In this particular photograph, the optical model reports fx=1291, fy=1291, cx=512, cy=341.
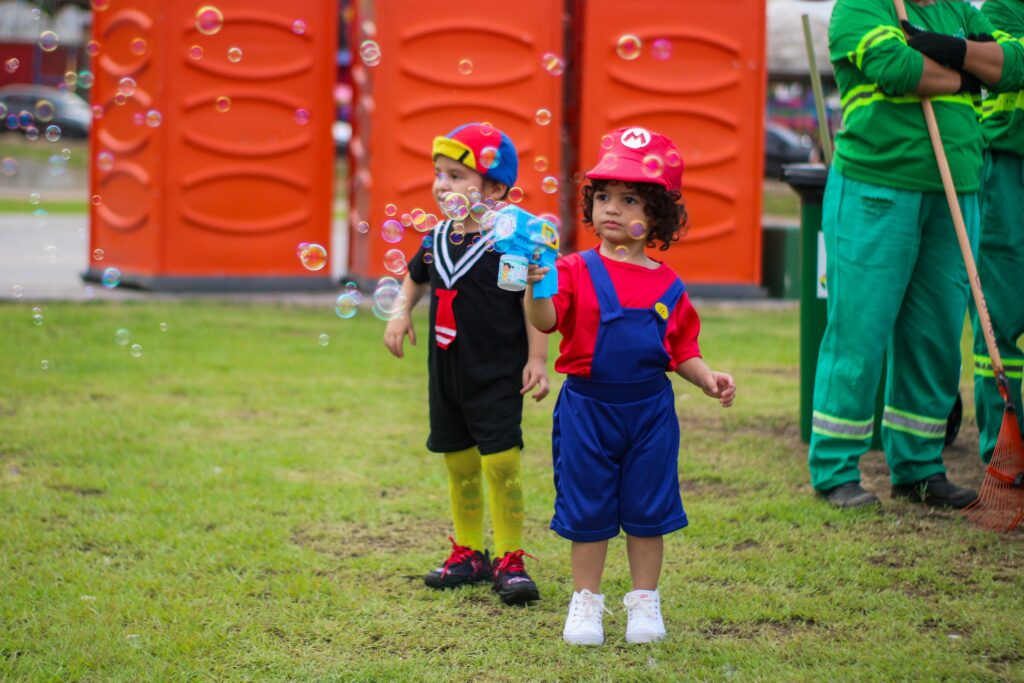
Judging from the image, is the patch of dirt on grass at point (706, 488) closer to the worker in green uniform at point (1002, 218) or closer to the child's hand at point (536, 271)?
the worker in green uniform at point (1002, 218)

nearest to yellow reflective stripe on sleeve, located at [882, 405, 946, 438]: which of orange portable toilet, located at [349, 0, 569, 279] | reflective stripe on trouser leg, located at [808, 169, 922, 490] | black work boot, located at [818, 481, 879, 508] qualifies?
reflective stripe on trouser leg, located at [808, 169, 922, 490]

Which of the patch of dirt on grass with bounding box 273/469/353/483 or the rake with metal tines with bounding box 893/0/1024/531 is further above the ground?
the rake with metal tines with bounding box 893/0/1024/531

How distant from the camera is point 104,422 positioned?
580cm

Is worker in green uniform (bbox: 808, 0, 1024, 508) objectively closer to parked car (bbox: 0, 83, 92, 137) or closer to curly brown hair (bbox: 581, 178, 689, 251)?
curly brown hair (bbox: 581, 178, 689, 251)

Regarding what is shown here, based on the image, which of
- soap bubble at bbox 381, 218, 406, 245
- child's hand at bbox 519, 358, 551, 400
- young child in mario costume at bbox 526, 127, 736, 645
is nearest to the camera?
young child in mario costume at bbox 526, 127, 736, 645

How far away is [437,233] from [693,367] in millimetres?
884

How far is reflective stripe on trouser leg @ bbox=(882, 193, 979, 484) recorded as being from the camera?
4.47 m

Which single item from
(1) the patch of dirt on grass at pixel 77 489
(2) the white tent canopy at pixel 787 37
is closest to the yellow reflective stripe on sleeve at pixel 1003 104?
(1) the patch of dirt on grass at pixel 77 489

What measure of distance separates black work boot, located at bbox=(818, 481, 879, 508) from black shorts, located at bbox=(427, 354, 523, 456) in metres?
1.42

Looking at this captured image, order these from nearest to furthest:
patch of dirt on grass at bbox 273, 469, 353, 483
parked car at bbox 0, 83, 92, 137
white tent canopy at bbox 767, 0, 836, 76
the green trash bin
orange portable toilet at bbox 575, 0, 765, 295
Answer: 1. patch of dirt on grass at bbox 273, 469, 353, 483
2. the green trash bin
3. orange portable toilet at bbox 575, 0, 765, 295
4. white tent canopy at bbox 767, 0, 836, 76
5. parked car at bbox 0, 83, 92, 137

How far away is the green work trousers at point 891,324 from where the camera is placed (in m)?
4.42

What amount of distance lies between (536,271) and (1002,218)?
259cm

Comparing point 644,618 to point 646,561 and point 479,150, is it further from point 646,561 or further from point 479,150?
point 479,150

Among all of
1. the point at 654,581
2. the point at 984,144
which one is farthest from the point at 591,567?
the point at 984,144
